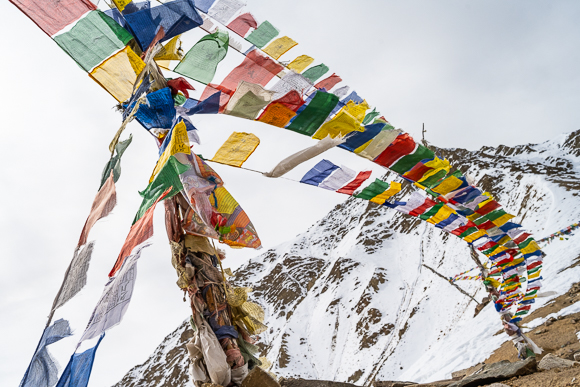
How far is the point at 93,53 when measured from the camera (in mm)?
3051

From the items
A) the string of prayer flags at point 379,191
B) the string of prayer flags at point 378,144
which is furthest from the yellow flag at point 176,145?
the string of prayer flags at point 379,191

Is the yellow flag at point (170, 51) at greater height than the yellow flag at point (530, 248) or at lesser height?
greater

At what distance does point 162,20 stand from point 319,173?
2.86 metres

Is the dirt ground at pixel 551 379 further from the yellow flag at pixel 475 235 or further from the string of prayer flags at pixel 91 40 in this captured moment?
the string of prayer flags at pixel 91 40

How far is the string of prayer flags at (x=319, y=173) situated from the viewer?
4.99 m

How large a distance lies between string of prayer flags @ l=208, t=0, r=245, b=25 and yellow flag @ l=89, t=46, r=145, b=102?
1.88 meters

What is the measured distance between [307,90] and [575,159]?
52.3 metres

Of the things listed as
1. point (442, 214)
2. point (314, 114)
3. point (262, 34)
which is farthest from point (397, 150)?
point (442, 214)

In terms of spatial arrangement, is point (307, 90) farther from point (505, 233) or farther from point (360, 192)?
point (505, 233)

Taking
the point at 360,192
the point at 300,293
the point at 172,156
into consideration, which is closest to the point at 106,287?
the point at 172,156

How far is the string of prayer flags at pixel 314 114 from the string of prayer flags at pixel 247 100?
66 cm

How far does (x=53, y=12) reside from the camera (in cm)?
288

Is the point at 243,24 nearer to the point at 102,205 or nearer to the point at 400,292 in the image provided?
the point at 102,205

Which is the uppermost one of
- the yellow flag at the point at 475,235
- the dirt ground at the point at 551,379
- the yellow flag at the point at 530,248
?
the yellow flag at the point at 475,235
